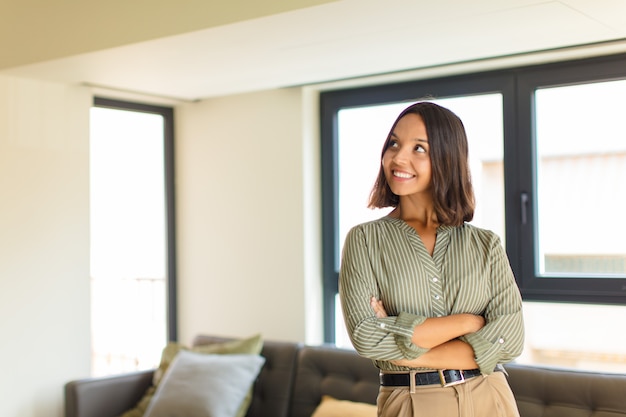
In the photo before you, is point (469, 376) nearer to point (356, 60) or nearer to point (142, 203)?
point (356, 60)

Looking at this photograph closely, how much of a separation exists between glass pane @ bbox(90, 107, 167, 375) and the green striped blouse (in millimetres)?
2855

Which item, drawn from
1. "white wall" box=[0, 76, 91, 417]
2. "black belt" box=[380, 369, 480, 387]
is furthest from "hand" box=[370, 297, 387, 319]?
"white wall" box=[0, 76, 91, 417]

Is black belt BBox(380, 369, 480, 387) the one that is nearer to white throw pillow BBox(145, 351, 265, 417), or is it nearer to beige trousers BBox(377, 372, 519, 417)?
beige trousers BBox(377, 372, 519, 417)

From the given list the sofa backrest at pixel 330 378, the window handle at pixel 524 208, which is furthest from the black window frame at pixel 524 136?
the sofa backrest at pixel 330 378

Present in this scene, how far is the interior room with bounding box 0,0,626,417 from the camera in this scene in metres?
2.89

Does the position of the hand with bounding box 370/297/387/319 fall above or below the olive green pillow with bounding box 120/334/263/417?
above

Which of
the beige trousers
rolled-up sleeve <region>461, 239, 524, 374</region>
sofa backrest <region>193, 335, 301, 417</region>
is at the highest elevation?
rolled-up sleeve <region>461, 239, 524, 374</region>

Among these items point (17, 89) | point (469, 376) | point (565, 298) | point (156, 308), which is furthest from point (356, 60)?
point (156, 308)

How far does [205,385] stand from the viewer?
3.56m

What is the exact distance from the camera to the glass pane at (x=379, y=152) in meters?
3.74

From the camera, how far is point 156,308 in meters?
4.93

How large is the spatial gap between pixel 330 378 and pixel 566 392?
3.57 feet

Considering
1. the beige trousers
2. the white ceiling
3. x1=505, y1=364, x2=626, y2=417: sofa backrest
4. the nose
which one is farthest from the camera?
x1=505, y1=364, x2=626, y2=417: sofa backrest

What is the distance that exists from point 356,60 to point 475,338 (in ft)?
5.99
